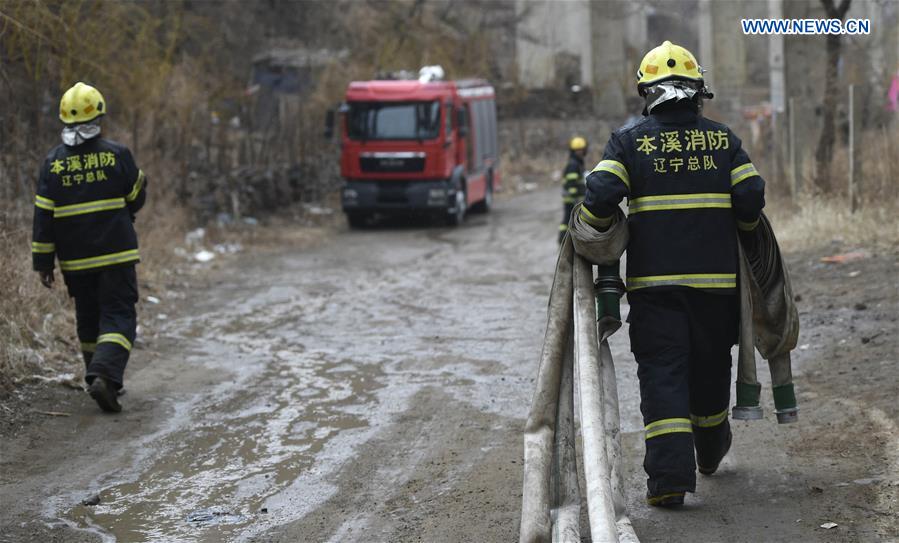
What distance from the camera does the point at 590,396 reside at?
455 centimetres

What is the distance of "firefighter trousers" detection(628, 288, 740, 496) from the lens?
4812 millimetres

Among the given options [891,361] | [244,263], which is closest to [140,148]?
[244,263]

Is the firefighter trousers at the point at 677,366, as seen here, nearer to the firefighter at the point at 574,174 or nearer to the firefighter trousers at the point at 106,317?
the firefighter trousers at the point at 106,317

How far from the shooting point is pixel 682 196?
4.90 meters

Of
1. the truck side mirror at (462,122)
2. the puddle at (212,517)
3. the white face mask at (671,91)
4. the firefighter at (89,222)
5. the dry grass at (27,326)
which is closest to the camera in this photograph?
the white face mask at (671,91)

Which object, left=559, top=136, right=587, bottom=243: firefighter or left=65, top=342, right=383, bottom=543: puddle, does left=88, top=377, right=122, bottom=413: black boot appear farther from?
left=559, top=136, right=587, bottom=243: firefighter

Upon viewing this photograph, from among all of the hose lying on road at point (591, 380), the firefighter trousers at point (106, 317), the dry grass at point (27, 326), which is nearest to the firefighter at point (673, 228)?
the hose lying on road at point (591, 380)

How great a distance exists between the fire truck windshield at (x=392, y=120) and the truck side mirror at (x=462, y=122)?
40.4 inches

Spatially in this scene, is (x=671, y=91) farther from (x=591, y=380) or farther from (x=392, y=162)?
(x=392, y=162)

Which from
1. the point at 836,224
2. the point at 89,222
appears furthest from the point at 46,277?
the point at 836,224

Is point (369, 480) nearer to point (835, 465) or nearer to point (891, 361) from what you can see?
→ point (835, 465)

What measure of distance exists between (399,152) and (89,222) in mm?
14440

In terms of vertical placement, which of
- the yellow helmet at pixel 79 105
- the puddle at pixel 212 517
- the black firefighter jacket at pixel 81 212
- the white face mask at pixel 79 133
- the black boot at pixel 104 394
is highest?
the yellow helmet at pixel 79 105

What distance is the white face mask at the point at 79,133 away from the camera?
24.6 ft
